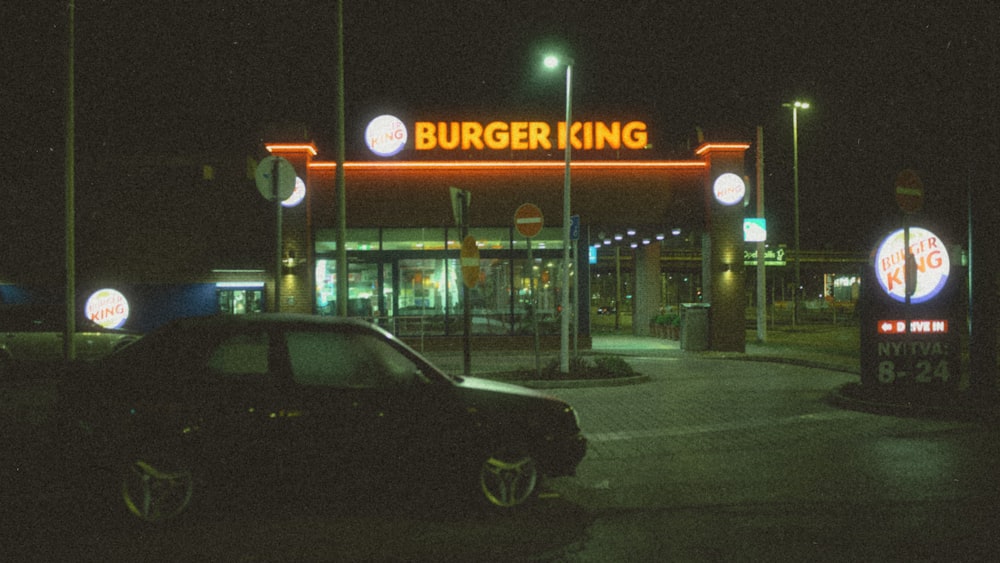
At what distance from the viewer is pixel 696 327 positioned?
22656 mm

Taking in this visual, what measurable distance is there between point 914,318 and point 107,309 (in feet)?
56.3

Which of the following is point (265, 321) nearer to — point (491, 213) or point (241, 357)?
point (241, 357)

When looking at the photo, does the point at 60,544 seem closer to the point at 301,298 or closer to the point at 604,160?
the point at 301,298

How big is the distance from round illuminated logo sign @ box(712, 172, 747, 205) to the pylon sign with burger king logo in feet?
34.7

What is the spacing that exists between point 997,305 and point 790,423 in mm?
4071

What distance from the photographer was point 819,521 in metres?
6.03

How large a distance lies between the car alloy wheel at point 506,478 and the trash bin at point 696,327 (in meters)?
17.3

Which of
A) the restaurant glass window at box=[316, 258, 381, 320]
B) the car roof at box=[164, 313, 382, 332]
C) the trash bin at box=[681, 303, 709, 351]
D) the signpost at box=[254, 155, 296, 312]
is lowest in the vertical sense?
the trash bin at box=[681, 303, 709, 351]

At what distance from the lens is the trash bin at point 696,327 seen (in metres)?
22.7

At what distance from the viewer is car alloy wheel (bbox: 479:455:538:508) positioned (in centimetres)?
608

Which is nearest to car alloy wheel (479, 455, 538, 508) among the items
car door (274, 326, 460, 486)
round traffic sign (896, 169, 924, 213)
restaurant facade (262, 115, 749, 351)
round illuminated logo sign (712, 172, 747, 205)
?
car door (274, 326, 460, 486)

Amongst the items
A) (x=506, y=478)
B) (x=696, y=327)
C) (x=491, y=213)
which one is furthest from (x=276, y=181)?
(x=696, y=327)

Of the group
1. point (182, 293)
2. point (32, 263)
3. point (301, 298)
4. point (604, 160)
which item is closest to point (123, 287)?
point (182, 293)

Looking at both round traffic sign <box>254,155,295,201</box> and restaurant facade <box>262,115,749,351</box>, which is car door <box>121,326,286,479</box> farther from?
restaurant facade <box>262,115,749,351</box>
